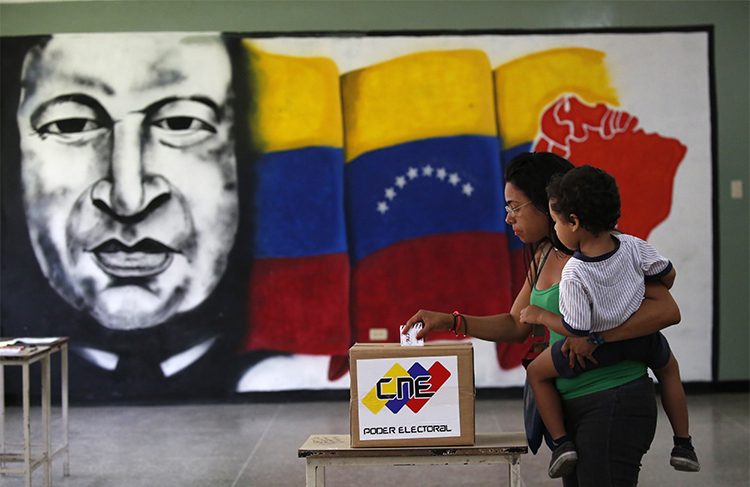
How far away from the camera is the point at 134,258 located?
4.82 metres

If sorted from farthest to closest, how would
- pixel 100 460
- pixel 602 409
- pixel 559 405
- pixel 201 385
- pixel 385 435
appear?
pixel 201 385 → pixel 100 460 → pixel 385 435 → pixel 559 405 → pixel 602 409

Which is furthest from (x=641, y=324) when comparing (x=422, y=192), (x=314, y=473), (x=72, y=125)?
(x=72, y=125)

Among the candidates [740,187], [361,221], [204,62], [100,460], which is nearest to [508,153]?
[361,221]

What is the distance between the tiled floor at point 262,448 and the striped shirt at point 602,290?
1923mm

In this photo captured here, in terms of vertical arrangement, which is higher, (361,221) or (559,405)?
(361,221)

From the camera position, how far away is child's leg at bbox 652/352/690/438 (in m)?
1.65

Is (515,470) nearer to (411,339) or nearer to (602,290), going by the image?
(411,339)

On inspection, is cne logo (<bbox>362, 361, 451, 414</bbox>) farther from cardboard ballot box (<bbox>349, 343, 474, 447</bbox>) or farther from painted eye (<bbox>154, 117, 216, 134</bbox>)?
painted eye (<bbox>154, 117, 216, 134</bbox>)

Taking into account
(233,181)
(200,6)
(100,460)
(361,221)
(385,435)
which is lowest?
(100,460)

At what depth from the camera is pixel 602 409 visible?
1464mm

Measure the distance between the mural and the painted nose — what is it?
0.6 inches

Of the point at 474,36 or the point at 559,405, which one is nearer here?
the point at 559,405

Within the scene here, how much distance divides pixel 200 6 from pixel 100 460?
330cm

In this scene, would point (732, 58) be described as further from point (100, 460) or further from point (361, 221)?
point (100, 460)
